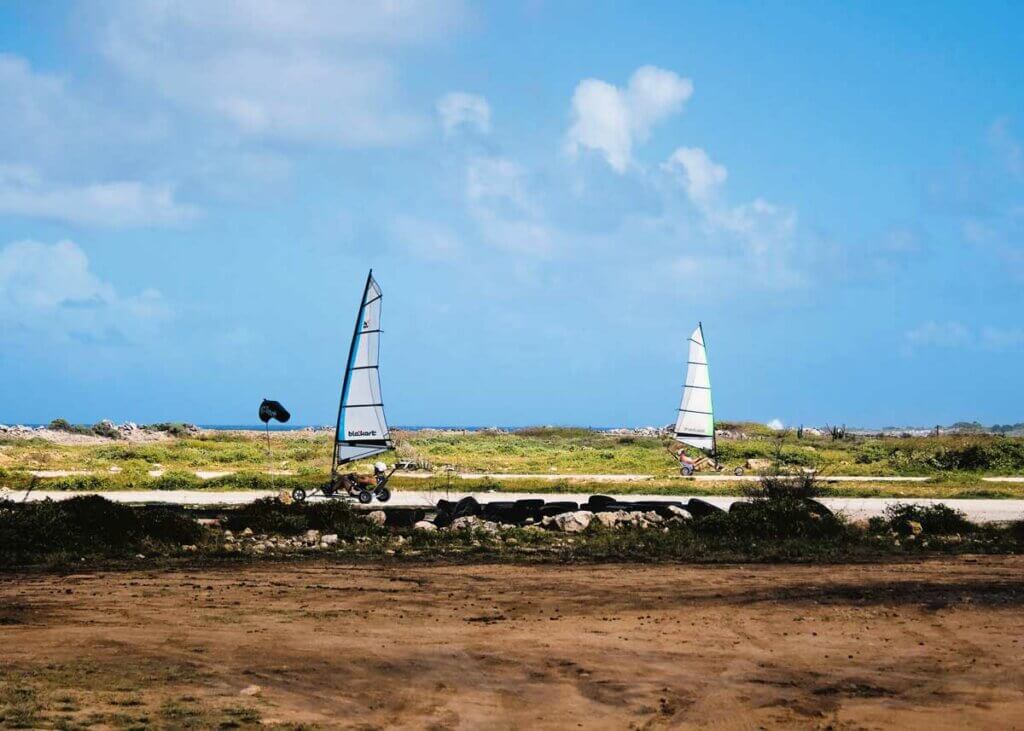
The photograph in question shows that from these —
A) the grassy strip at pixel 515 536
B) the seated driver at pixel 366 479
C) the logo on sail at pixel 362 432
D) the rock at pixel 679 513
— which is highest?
the logo on sail at pixel 362 432

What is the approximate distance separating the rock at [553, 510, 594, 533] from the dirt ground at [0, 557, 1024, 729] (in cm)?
462

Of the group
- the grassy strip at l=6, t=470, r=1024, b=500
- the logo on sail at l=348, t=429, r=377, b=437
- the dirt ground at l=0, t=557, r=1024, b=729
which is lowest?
the dirt ground at l=0, t=557, r=1024, b=729

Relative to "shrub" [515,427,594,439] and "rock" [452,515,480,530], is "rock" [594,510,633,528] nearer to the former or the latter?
"rock" [452,515,480,530]

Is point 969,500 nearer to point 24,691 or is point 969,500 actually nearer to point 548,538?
point 548,538

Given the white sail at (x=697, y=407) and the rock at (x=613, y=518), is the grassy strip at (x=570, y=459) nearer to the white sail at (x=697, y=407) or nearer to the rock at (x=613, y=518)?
the white sail at (x=697, y=407)

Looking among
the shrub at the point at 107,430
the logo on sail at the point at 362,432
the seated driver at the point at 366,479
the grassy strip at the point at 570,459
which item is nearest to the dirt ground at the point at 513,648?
the seated driver at the point at 366,479

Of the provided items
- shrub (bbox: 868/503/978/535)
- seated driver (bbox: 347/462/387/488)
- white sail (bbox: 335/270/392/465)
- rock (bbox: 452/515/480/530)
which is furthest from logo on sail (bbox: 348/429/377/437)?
shrub (bbox: 868/503/978/535)

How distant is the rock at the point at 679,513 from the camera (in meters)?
21.6

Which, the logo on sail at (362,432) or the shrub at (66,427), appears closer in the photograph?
the logo on sail at (362,432)

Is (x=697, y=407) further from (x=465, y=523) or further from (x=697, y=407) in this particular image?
(x=465, y=523)

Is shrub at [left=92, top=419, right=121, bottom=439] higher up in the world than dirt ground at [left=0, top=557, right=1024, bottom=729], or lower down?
higher up

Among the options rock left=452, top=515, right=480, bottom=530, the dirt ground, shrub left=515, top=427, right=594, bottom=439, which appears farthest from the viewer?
shrub left=515, top=427, right=594, bottom=439

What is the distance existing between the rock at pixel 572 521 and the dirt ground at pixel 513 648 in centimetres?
462

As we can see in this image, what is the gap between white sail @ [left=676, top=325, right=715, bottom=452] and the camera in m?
46.5
